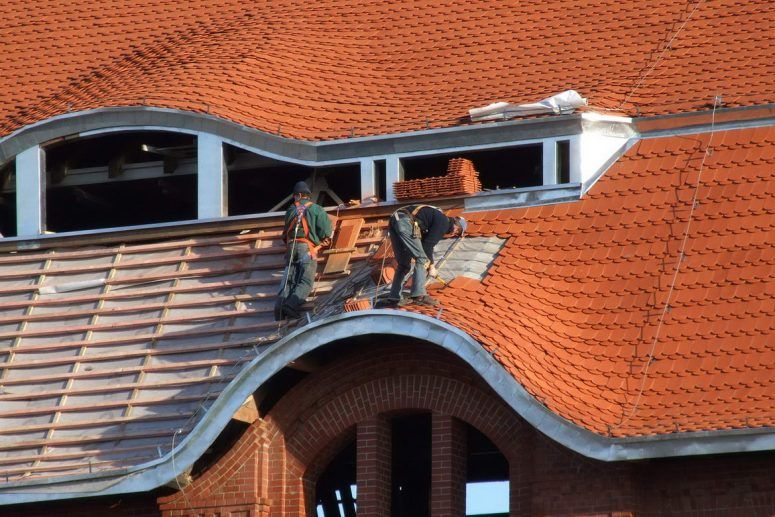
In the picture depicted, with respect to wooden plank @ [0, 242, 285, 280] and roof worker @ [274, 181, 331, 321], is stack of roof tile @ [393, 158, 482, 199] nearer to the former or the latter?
roof worker @ [274, 181, 331, 321]

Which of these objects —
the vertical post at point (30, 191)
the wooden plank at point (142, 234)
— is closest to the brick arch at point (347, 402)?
the wooden plank at point (142, 234)

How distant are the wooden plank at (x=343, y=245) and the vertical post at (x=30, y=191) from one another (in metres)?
4.82

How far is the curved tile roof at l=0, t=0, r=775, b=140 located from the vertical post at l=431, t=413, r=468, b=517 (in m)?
5.49

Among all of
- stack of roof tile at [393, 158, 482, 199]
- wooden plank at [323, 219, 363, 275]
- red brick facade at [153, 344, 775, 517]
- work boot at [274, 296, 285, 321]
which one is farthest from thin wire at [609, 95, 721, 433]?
work boot at [274, 296, 285, 321]

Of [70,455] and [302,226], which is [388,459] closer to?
[302,226]

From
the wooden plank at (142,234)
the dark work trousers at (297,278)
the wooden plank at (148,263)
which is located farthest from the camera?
the wooden plank at (142,234)

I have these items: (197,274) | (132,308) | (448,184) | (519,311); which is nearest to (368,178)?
(448,184)

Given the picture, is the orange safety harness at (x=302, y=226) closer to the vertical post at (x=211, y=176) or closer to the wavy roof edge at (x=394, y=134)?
the wavy roof edge at (x=394, y=134)

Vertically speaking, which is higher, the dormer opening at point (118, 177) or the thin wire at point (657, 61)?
the thin wire at point (657, 61)

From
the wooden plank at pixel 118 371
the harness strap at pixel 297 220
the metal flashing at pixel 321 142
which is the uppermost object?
the metal flashing at pixel 321 142

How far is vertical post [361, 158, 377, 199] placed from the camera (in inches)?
1130

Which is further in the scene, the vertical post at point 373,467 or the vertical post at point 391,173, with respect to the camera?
the vertical post at point 391,173

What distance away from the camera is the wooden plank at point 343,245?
90.5ft

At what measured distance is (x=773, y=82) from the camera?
94.5 ft
